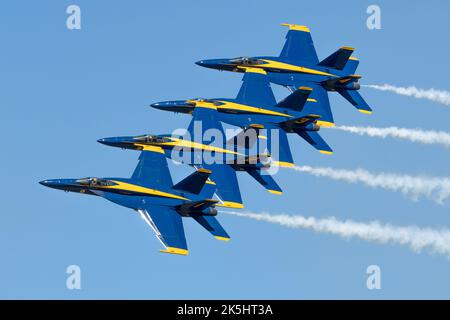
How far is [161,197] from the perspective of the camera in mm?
118375

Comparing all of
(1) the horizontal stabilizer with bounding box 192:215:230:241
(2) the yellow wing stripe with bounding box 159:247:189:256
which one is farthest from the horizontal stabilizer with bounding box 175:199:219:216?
(2) the yellow wing stripe with bounding box 159:247:189:256

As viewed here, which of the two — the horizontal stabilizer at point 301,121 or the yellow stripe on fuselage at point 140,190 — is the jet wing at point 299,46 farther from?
the yellow stripe on fuselage at point 140,190

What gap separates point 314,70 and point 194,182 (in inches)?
854

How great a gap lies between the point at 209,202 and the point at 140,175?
268 inches

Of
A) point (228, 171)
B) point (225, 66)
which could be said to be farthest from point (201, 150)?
point (225, 66)

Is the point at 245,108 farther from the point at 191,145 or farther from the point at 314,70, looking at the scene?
the point at 314,70

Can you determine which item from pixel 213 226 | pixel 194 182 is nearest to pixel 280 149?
pixel 194 182

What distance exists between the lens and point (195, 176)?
118 meters

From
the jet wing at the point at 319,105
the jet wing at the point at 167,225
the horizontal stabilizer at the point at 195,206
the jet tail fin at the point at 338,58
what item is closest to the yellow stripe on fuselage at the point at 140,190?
the horizontal stabilizer at the point at 195,206

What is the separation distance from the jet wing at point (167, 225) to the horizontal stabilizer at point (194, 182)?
2.08 metres

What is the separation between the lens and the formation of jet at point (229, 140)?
118m

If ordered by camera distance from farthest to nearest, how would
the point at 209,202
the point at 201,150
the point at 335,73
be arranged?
the point at 335,73
the point at 201,150
the point at 209,202

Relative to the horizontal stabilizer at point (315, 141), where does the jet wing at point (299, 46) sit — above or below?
above

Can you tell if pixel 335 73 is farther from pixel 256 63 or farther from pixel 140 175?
pixel 140 175
